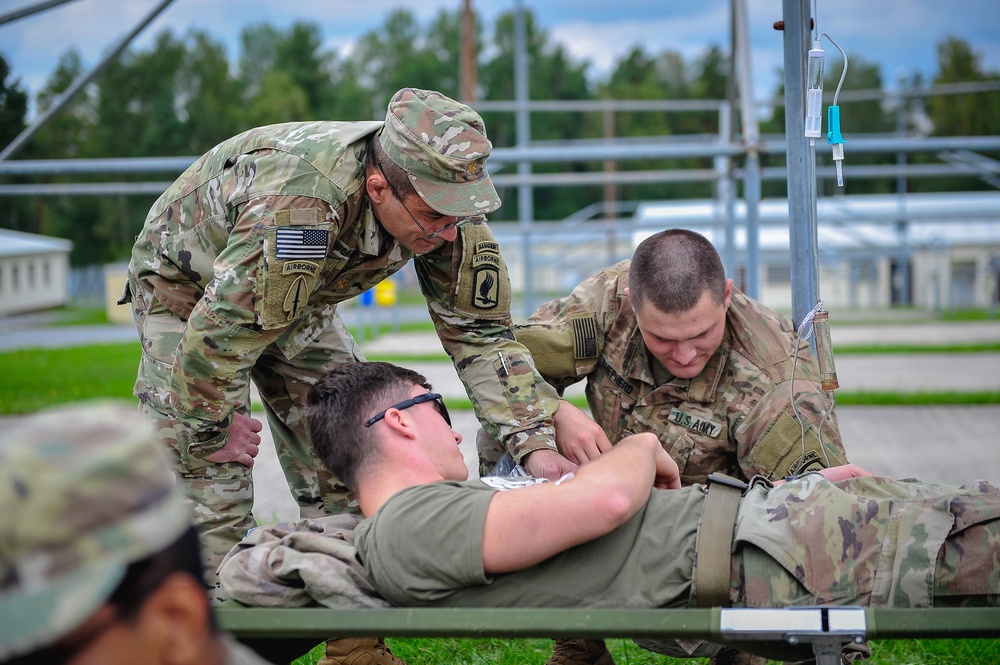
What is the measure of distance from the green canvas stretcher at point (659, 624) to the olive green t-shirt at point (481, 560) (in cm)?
12

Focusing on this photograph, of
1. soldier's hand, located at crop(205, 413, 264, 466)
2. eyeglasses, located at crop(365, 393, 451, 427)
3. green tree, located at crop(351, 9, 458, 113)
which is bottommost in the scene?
soldier's hand, located at crop(205, 413, 264, 466)

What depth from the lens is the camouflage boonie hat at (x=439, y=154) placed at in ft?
8.53

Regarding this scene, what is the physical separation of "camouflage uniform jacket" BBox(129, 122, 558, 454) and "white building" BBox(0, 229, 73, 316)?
80.6 feet

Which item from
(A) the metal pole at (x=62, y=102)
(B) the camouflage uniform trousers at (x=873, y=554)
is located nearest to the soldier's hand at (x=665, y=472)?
(B) the camouflage uniform trousers at (x=873, y=554)

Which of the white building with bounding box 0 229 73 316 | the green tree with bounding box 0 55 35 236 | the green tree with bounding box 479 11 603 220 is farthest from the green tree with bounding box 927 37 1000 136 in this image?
the green tree with bounding box 0 55 35 236

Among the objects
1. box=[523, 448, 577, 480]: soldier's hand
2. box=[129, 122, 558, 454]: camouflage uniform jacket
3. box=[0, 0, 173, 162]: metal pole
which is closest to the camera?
box=[129, 122, 558, 454]: camouflage uniform jacket

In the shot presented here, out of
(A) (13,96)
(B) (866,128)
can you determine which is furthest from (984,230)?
(A) (13,96)

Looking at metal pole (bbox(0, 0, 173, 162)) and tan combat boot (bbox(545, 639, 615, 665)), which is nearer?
tan combat boot (bbox(545, 639, 615, 665))

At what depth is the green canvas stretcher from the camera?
1787 millimetres

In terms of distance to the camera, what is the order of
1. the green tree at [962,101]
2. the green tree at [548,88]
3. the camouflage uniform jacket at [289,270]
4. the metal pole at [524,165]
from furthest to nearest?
the green tree at [548,88] < the green tree at [962,101] < the metal pole at [524,165] < the camouflage uniform jacket at [289,270]

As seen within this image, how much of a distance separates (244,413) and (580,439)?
1.05 m

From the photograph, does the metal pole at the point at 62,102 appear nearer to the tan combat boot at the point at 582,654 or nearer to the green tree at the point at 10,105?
the green tree at the point at 10,105

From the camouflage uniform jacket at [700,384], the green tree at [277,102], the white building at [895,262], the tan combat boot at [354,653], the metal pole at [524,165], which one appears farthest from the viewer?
the green tree at [277,102]

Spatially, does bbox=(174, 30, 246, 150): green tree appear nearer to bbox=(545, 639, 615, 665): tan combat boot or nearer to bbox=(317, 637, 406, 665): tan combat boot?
bbox=(317, 637, 406, 665): tan combat boot
